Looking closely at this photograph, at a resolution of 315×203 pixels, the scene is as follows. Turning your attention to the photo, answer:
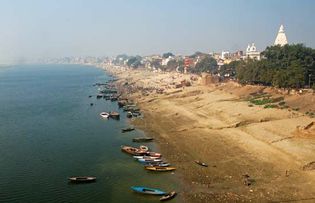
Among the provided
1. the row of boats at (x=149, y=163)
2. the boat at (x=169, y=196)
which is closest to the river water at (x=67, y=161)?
the row of boats at (x=149, y=163)

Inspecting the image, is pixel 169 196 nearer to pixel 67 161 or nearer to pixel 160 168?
pixel 160 168

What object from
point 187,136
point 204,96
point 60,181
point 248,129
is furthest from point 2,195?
point 204,96

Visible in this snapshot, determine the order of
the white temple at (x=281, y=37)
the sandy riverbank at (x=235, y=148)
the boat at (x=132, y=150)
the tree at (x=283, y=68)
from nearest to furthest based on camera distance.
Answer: the sandy riverbank at (x=235, y=148)
the boat at (x=132, y=150)
the tree at (x=283, y=68)
the white temple at (x=281, y=37)

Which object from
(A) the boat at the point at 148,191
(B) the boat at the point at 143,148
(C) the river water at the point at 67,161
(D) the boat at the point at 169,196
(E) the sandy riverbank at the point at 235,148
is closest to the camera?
(D) the boat at the point at 169,196

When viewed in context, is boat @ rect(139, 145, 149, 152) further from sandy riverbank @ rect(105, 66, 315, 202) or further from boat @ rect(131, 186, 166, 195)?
boat @ rect(131, 186, 166, 195)

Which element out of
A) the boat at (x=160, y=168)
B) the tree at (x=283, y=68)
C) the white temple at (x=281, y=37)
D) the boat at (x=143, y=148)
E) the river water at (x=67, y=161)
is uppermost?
the white temple at (x=281, y=37)

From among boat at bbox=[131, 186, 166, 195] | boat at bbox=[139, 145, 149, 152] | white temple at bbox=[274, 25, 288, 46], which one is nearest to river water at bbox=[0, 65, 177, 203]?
boat at bbox=[131, 186, 166, 195]

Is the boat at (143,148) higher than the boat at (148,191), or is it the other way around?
the boat at (143,148)

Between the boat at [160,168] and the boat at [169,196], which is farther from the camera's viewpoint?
the boat at [160,168]

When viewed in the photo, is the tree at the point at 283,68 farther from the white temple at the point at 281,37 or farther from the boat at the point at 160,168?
the boat at the point at 160,168
